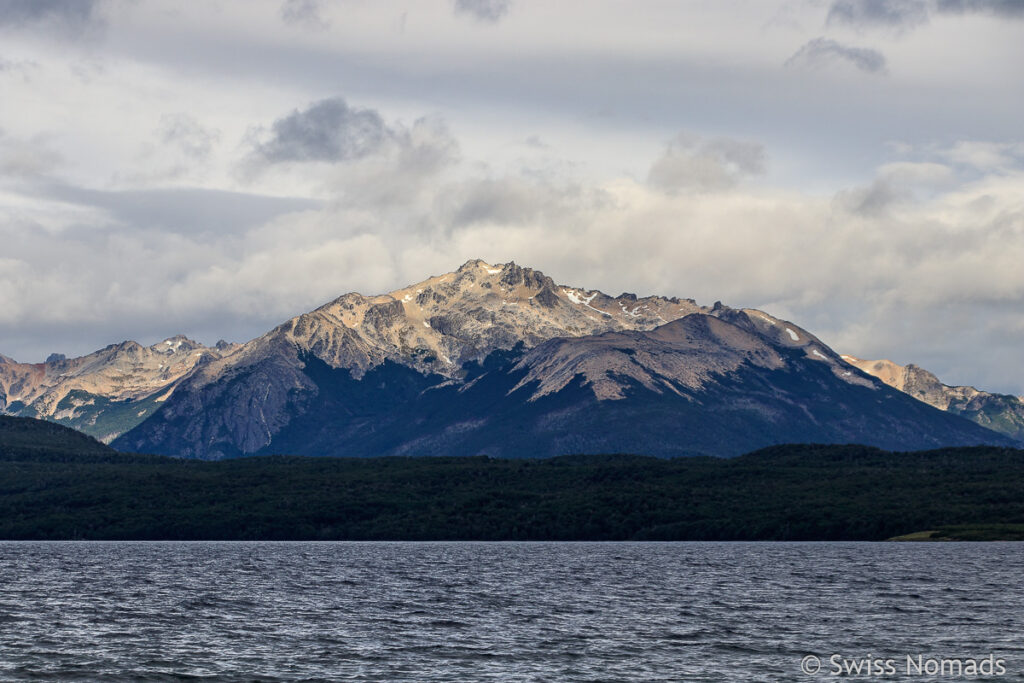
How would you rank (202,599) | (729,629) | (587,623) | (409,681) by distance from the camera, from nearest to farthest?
(409,681) → (729,629) → (587,623) → (202,599)

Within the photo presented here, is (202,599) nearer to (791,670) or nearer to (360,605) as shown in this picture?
(360,605)

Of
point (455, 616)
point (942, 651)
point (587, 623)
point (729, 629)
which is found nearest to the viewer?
point (942, 651)

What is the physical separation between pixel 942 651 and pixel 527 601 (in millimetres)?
77295

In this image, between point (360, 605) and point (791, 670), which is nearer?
point (791, 670)

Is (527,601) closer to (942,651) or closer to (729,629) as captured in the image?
(729,629)

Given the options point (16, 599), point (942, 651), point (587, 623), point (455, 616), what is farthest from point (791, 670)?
point (16, 599)

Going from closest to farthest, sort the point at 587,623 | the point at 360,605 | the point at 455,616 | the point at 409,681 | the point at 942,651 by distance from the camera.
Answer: the point at 409,681 < the point at 942,651 < the point at 587,623 < the point at 455,616 < the point at 360,605

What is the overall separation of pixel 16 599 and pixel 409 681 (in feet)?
365

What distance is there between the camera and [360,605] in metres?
171

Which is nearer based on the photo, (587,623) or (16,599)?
(587,623)

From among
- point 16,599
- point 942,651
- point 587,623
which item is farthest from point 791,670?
point 16,599

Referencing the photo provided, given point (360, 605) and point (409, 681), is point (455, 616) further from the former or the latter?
point (409, 681)

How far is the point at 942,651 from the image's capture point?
112 meters

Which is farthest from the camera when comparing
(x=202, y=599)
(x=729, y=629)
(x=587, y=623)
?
(x=202, y=599)
